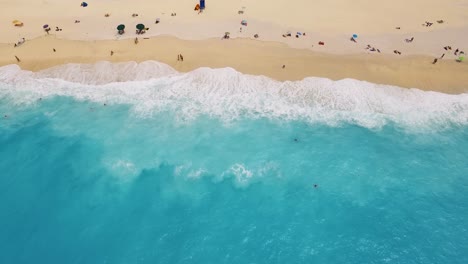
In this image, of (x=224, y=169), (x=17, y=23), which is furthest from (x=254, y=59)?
(x=17, y=23)

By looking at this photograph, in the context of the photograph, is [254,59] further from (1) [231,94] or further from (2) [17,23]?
(2) [17,23]

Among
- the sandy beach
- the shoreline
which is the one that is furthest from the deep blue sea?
the sandy beach

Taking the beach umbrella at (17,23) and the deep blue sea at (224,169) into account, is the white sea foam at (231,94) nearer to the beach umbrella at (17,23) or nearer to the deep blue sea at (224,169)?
the deep blue sea at (224,169)

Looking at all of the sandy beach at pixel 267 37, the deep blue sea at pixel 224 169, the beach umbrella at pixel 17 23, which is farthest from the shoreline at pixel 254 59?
the beach umbrella at pixel 17 23

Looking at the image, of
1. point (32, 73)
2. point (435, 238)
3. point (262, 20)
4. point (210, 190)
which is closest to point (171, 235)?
point (210, 190)

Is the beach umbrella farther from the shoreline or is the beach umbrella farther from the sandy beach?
the shoreline

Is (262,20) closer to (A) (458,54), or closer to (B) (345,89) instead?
A: (B) (345,89)

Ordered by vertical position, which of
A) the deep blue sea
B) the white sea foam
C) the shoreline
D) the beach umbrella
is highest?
the beach umbrella
